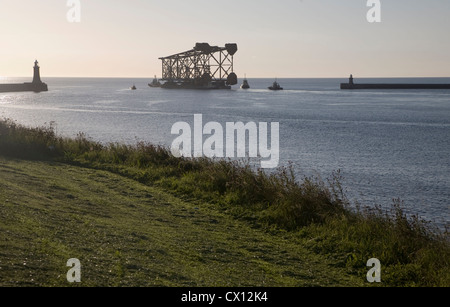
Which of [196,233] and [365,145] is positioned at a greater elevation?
[196,233]

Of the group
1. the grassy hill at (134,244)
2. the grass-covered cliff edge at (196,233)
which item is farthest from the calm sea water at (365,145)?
the grassy hill at (134,244)

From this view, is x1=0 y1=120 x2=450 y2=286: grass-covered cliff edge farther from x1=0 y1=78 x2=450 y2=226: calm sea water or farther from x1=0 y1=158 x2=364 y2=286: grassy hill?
x1=0 y1=78 x2=450 y2=226: calm sea water

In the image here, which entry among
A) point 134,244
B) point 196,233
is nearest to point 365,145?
point 196,233

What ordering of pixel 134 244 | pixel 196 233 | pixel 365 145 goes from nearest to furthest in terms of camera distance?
pixel 134 244, pixel 196 233, pixel 365 145

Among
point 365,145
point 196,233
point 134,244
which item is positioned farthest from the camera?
point 365,145

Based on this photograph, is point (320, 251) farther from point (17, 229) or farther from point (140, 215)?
point (17, 229)

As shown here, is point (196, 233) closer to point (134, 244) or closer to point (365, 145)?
point (134, 244)

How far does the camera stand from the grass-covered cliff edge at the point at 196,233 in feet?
26.0

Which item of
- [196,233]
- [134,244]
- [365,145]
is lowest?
[365,145]

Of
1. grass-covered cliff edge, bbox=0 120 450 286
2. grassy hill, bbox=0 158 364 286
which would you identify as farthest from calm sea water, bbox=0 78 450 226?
grassy hill, bbox=0 158 364 286

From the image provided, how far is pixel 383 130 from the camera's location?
53.6m

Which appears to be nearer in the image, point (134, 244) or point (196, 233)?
point (134, 244)

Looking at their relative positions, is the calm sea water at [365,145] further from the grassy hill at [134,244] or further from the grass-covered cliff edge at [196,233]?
the grassy hill at [134,244]

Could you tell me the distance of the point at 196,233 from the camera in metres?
11.2
